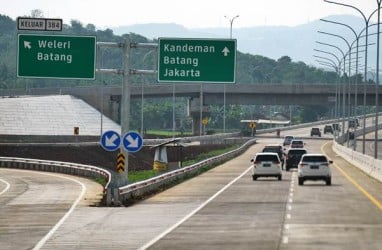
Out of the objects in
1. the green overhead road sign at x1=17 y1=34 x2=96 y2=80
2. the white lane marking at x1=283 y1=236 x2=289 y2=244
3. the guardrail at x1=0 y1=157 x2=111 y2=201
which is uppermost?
the green overhead road sign at x1=17 y1=34 x2=96 y2=80

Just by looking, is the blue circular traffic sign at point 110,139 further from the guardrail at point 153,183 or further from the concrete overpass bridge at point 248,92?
the concrete overpass bridge at point 248,92

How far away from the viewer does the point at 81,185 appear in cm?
5647

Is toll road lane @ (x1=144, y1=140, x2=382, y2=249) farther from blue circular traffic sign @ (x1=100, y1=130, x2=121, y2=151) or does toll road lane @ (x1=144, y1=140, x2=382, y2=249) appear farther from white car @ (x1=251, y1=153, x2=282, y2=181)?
white car @ (x1=251, y1=153, x2=282, y2=181)

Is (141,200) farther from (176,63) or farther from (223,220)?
(223,220)

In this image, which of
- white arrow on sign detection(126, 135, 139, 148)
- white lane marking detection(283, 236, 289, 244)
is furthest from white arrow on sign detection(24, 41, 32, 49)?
white lane marking detection(283, 236, 289, 244)

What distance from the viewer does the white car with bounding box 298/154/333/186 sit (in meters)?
50.6

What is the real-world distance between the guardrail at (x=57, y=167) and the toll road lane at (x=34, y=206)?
5.12ft

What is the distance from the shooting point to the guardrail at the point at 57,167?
66.6m

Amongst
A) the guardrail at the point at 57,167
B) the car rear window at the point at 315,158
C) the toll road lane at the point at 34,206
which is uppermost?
the car rear window at the point at 315,158

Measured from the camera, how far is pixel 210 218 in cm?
3053

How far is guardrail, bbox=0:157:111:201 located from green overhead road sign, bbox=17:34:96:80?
674 inches

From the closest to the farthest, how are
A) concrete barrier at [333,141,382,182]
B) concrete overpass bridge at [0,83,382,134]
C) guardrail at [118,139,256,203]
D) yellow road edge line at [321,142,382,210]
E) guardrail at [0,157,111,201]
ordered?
yellow road edge line at [321,142,382,210], guardrail at [118,139,256,203], concrete barrier at [333,141,382,182], guardrail at [0,157,111,201], concrete overpass bridge at [0,83,382,134]

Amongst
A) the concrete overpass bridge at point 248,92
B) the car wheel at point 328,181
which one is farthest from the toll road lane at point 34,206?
the concrete overpass bridge at point 248,92

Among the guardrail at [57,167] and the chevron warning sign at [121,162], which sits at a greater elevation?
the chevron warning sign at [121,162]
